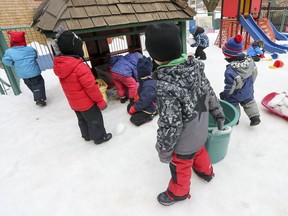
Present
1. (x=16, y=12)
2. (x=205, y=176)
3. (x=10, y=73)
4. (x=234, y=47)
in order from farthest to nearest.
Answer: (x=16, y=12) < (x=10, y=73) < (x=234, y=47) < (x=205, y=176)

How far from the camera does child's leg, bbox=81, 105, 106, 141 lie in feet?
7.23

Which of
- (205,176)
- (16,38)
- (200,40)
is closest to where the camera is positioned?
(205,176)

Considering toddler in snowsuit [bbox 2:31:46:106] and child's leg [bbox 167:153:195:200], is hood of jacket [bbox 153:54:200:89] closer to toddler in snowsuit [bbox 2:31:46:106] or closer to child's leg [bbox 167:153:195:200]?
child's leg [bbox 167:153:195:200]

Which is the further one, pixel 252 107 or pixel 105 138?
pixel 105 138

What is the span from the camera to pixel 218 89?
11.2 feet

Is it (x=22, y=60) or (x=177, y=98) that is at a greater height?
(x=177, y=98)

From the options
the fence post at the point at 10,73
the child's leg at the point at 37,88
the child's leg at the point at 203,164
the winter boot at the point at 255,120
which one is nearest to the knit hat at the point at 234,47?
the winter boot at the point at 255,120

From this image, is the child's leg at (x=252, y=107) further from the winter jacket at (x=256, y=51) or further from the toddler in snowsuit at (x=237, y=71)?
the winter jacket at (x=256, y=51)

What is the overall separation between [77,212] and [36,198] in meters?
0.47

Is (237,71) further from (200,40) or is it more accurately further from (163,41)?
(200,40)

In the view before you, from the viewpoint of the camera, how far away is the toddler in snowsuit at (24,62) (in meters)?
3.19

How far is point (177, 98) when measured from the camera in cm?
110

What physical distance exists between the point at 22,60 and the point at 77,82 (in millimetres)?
1938

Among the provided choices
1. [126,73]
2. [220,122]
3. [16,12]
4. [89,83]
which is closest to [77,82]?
[89,83]
